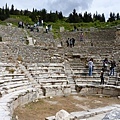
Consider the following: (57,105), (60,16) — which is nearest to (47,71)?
(57,105)

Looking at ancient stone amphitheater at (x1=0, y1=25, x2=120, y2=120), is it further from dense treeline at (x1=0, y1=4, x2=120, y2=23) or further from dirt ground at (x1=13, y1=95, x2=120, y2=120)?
dense treeline at (x1=0, y1=4, x2=120, y2=23)

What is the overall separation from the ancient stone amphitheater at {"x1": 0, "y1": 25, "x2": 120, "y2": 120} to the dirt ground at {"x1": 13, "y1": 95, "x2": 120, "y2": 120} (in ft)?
1.37

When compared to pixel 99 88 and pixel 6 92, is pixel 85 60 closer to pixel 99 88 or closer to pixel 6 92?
pixel 99 88

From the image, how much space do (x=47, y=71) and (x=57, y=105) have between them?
4490 millimetres

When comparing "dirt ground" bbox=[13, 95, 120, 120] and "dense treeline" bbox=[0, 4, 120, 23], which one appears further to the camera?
"dense treeline" bbox=[0, 4, 120, 23]

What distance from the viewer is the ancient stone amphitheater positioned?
531 inches

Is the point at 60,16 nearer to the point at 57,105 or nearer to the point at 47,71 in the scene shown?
the point at 47,71

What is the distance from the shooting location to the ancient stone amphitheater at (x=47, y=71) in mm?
13484

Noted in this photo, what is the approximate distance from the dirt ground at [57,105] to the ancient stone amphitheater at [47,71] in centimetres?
42

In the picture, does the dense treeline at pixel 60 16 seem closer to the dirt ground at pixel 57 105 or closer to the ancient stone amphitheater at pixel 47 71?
the ancient stone amphitheater at pixel 47 71

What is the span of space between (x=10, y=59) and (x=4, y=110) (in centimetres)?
842

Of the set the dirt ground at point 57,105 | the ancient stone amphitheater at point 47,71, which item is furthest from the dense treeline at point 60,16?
the dirt ground at point 57,105

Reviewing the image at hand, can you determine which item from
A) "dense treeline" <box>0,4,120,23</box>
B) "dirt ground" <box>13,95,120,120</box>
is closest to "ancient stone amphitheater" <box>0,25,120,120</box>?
"dirt ground" <box>13,95,120,120</box>

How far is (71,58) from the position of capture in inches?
825
